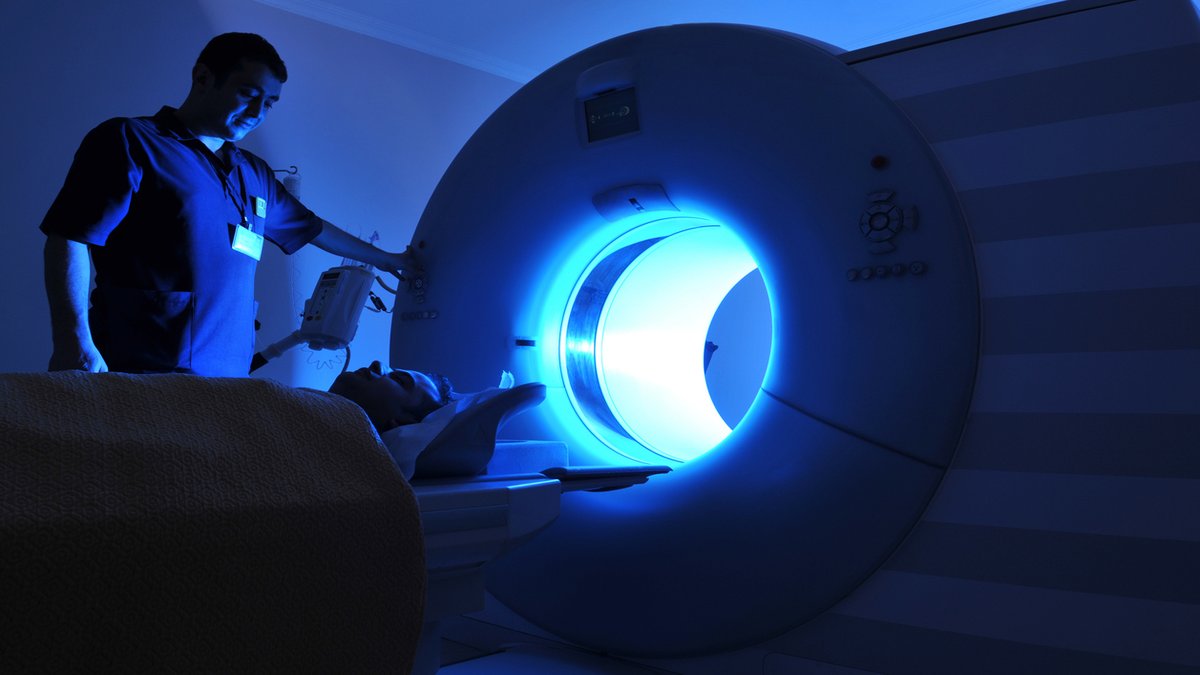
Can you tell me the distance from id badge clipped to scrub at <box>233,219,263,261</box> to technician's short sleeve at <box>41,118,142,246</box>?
220 millimetres

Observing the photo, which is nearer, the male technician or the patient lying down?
the patient lying down

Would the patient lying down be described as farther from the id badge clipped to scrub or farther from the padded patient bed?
the id badge clipped to scrub

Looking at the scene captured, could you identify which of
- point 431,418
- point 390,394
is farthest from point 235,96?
point 431,418

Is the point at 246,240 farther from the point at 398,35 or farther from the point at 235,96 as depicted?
the point at 398,35

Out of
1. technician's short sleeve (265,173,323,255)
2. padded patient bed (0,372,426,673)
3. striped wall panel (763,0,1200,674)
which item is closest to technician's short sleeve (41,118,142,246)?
technician's short sleeve (265,173,323,255)

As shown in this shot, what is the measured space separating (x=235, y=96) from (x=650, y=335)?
1049 millimetres

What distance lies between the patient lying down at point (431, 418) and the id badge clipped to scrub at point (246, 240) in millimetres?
584

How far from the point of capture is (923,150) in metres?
1.22

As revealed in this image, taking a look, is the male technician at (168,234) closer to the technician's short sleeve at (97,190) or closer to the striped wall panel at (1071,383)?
the technician's short sleeve at (97,190)

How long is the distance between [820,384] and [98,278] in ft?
4.52

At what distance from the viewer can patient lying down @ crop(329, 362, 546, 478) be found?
3.66 ft

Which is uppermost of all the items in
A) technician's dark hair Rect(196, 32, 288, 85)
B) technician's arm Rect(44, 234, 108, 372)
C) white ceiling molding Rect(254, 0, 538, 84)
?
white ceiling molding Rect(254, 0, 538, 84)

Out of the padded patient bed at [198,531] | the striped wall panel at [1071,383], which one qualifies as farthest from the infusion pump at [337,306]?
the striped wall panel at [1071,383]

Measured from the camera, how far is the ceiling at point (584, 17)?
289 cm
